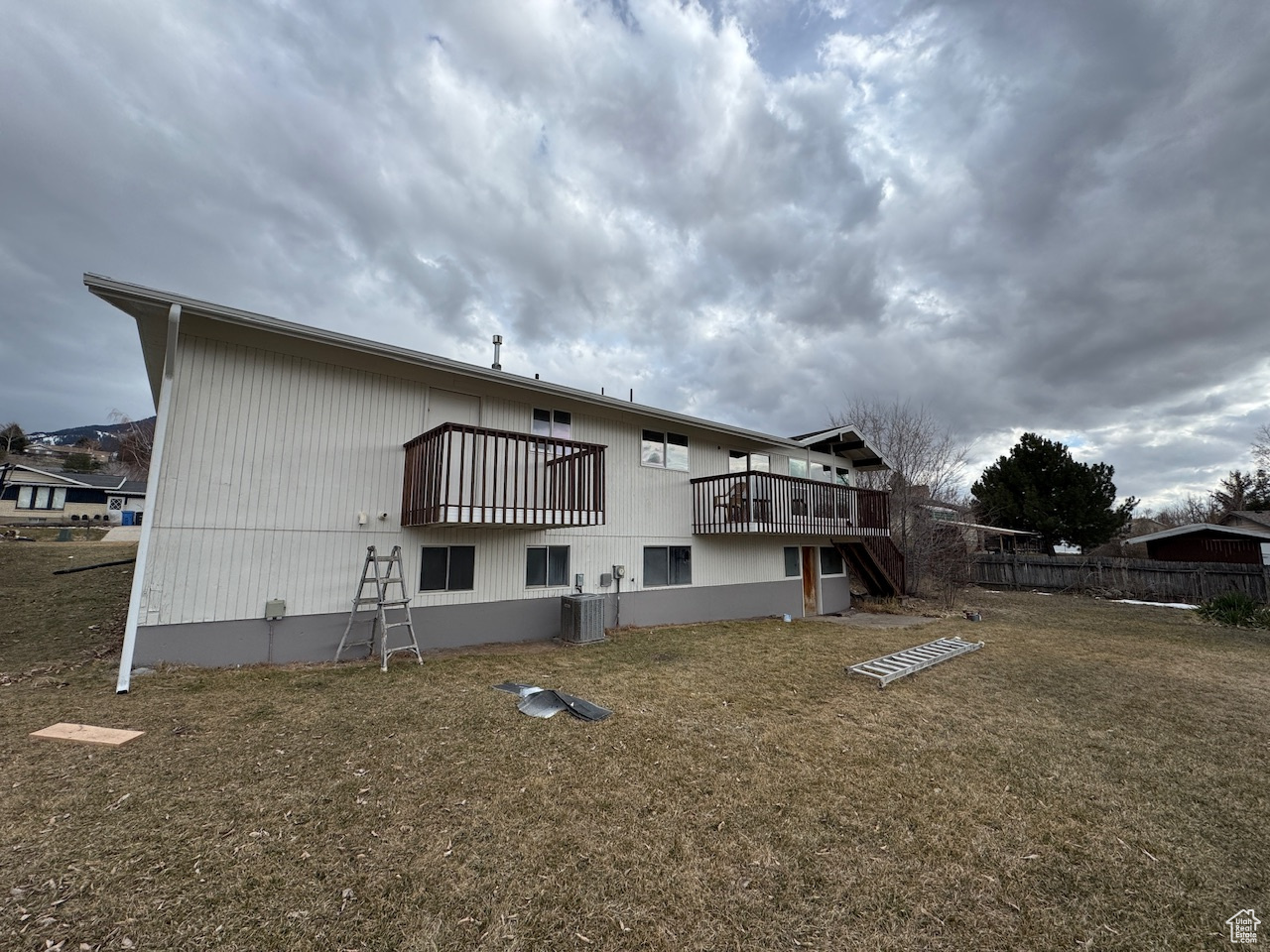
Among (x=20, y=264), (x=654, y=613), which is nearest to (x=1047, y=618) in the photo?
(x=654, y=613)

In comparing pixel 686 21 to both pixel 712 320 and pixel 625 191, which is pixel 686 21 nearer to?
pixel 625 191

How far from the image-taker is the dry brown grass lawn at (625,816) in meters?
2.21

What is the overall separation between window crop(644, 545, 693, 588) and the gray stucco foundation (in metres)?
0.23

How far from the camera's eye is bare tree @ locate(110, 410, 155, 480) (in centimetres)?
3388

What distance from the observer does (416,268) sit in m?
13.7

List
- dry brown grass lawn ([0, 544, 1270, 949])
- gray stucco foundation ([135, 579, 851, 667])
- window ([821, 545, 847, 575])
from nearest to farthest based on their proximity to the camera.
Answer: dry brown grass lawn ([0, 544, 1270, 949])
gray stucco foundation ([135, 579, 851, 667])
window ([821, 545, 847, 575])

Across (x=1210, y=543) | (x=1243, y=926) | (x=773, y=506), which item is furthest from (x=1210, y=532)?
(x=1243, y=926)

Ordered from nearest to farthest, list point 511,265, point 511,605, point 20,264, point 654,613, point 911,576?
point 511,605 → point 654,613 → point 511,265 → point 911,576 → point 20,264

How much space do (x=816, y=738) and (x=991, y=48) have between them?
1116 centimetres

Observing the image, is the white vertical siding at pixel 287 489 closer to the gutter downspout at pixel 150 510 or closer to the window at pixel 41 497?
the gutter downspout at pixel 150 510

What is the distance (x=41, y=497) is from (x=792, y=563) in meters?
45.9

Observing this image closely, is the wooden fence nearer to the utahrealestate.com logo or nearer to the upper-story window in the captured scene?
the upper-story window

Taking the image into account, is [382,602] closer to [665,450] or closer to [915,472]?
[665,450]

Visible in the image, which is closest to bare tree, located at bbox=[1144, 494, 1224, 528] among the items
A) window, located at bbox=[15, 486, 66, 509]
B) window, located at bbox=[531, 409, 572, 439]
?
window, located at bbox=[531, 409, 572, 439]
